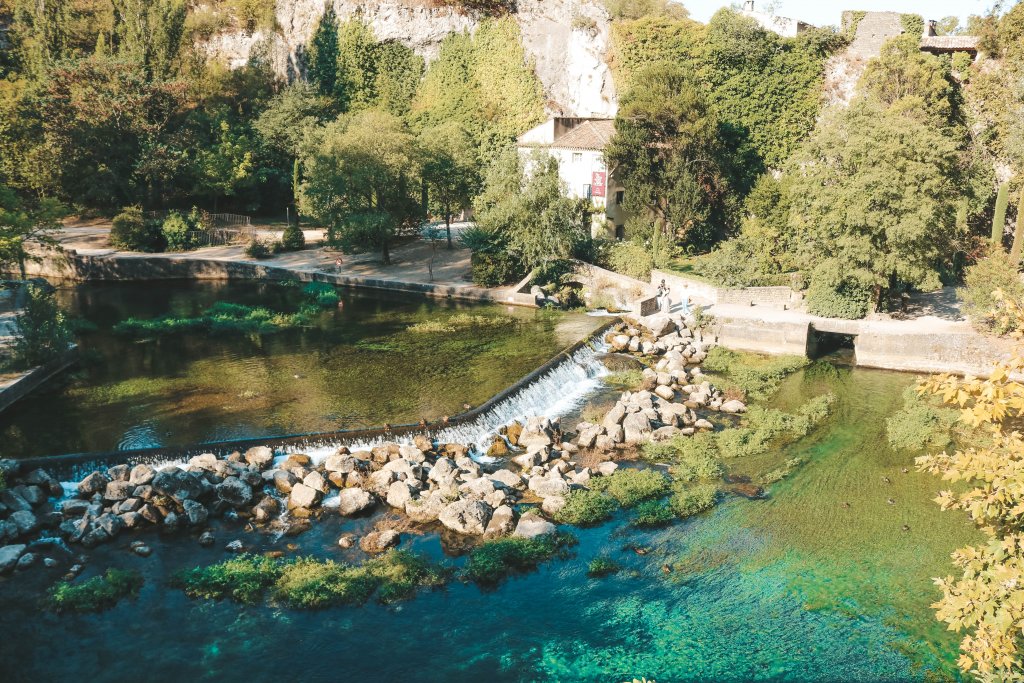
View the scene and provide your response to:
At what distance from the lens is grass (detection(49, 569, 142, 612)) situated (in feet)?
44.8

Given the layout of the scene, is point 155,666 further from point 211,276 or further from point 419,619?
point 211,276

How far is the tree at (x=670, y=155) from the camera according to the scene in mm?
36562

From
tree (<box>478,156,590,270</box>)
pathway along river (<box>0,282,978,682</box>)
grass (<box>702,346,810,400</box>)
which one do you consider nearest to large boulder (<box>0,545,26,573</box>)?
pathway along river (<box>0,282,978,682</box>)

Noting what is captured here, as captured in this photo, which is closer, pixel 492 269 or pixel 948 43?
pixel 492 269

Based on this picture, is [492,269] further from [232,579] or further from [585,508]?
[232,579]

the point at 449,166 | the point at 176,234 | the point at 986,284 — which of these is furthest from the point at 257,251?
the point at 986,284

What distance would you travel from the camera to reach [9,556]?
48.3ft

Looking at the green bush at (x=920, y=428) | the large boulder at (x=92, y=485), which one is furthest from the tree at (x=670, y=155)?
the large boulder at (x=92, y=485)

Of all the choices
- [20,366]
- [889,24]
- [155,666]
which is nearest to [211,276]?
[20,366]

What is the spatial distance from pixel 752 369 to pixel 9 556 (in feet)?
68.8

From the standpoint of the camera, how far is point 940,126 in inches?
1335

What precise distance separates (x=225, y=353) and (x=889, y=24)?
111 feet

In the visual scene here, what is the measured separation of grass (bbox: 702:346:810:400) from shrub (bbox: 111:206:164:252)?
2962 cm

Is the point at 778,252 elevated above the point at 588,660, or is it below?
above
